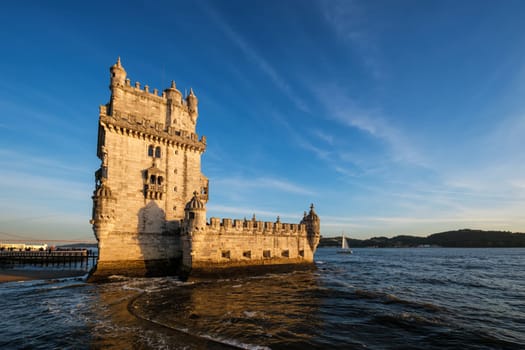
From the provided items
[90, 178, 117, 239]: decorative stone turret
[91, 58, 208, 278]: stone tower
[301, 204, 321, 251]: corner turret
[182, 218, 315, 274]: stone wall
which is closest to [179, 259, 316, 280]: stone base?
[182, 218, 315, 274]: stone wall

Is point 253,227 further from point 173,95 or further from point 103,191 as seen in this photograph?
point 173,95

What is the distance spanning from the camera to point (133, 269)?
26.9 m

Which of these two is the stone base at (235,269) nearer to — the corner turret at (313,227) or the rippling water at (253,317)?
the rippling water at (253,317)

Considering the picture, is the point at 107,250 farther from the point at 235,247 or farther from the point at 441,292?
the point at 441,292

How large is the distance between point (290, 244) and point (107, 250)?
20.7 metres

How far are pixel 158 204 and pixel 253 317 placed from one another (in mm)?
19053

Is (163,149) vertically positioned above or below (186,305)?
above

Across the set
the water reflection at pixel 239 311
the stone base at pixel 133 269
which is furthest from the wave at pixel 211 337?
the stone base at pixel 133 269

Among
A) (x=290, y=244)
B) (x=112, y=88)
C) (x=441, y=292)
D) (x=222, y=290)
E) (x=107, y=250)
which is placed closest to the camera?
(x=222, y=290)

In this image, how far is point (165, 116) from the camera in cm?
3128

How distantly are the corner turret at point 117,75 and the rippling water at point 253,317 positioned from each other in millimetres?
20021

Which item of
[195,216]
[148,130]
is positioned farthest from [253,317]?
[148,130]

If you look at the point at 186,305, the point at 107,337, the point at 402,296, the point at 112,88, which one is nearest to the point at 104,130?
the point at 112,88

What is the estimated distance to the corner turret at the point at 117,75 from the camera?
27828 mm
